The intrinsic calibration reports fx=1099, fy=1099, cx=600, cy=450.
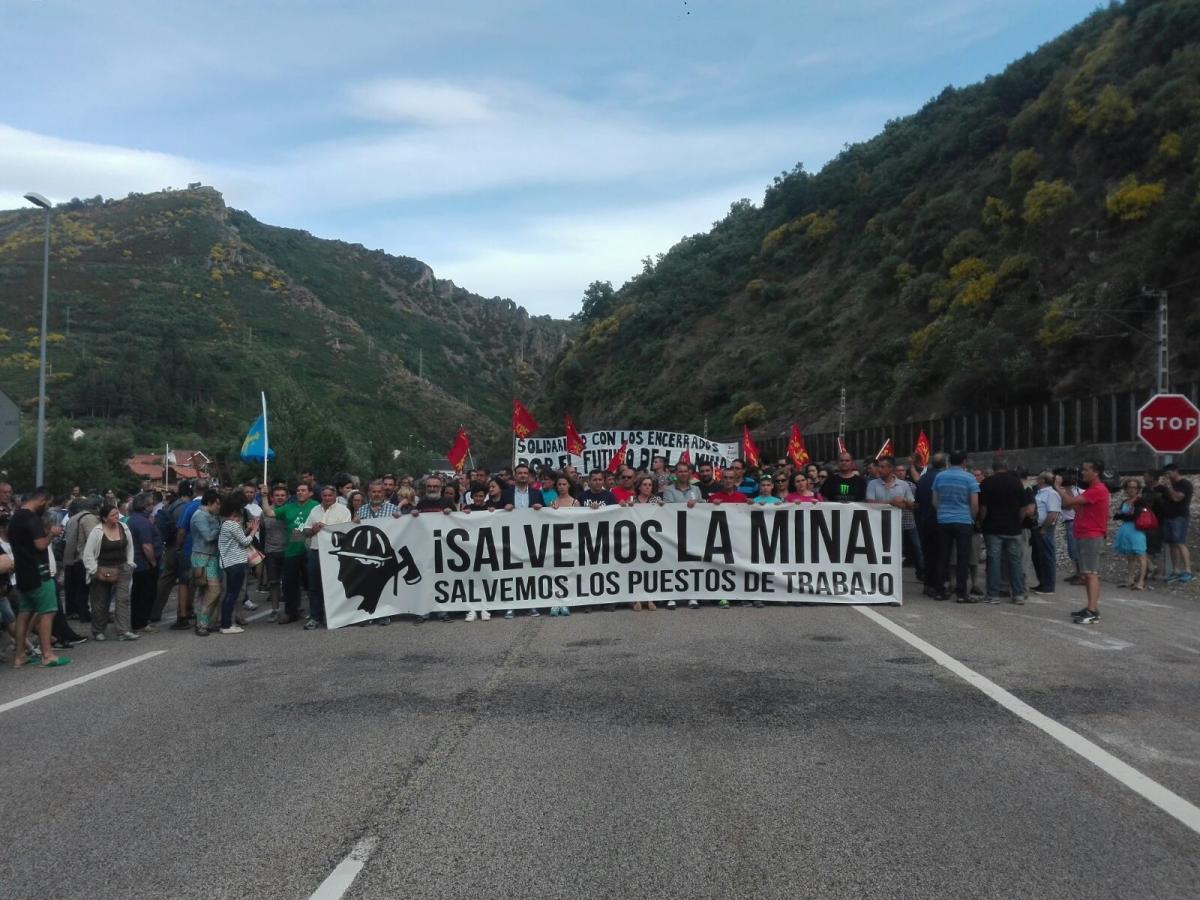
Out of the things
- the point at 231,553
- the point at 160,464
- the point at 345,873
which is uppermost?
the point at 160,464

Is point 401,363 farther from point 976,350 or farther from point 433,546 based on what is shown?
point 433,546

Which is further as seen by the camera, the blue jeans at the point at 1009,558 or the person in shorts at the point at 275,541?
the person in shorts at the point at 275,541

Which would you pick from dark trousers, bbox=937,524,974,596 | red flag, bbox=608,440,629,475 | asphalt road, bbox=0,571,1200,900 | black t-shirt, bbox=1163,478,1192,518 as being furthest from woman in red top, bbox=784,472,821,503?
red flag, bbox=608,440,629,475

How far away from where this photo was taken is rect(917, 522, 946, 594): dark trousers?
522 inches

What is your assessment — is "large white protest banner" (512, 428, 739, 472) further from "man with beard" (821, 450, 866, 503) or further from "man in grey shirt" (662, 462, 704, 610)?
"man in grey shirt" (662, 462, 704, 610)

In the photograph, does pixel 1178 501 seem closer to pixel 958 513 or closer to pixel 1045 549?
pixel 1045 549

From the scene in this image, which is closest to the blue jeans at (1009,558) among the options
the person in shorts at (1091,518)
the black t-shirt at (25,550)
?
the person in shorts at (1091,518)

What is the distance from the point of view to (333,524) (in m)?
12.7

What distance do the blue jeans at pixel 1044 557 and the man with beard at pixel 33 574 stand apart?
11.7 m

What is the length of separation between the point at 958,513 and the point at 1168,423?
284 inches

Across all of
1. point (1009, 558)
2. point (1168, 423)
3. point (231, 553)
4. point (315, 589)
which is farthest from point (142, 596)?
point (1168, 423)

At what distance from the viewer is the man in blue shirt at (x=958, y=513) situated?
1287cm

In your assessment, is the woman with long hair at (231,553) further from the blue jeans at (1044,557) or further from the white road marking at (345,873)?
the blue jeans at (1044,557)

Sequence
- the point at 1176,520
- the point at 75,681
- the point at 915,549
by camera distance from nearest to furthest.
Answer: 1. the point at 75,681
2. the point at 915,549
3. the point at 1176,520
